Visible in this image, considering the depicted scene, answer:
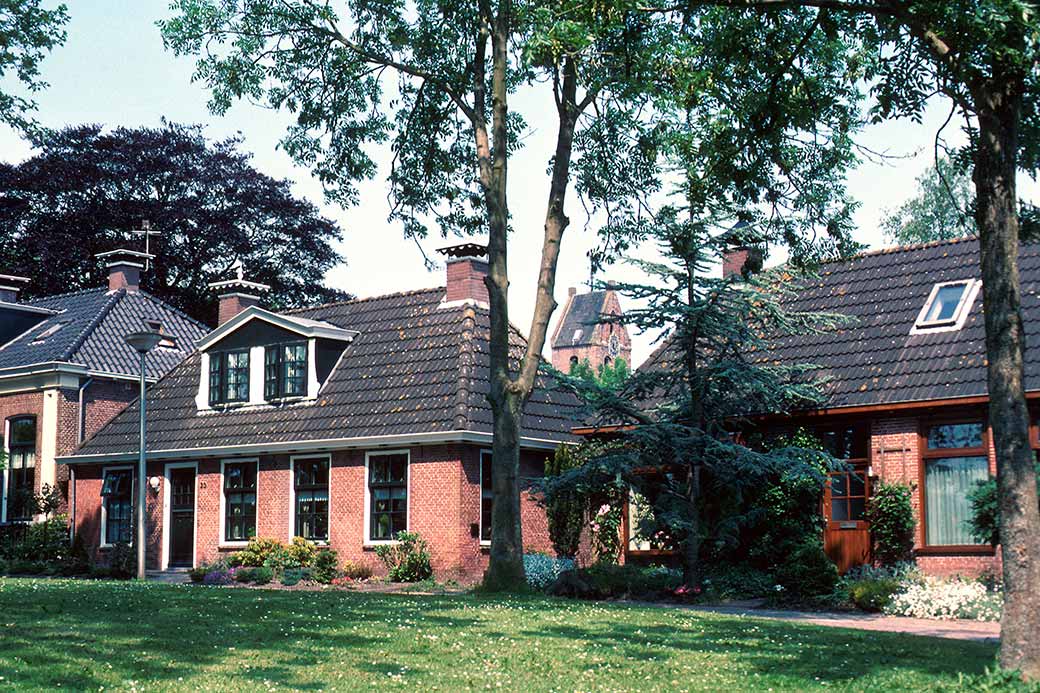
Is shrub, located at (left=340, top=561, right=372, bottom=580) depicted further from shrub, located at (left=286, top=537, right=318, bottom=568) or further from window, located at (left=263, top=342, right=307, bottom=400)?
window, located at (left=263, top=342, right=307, bottom=400)

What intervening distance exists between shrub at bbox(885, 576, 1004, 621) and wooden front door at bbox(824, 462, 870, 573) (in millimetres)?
2222

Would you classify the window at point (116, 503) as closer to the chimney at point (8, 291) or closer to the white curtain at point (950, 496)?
the chimney at point (8, 291)

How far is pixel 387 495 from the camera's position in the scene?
90.2 feet

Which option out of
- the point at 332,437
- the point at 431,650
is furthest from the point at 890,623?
the point at 332,437

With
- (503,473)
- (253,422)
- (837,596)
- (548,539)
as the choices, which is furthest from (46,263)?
(837,596)

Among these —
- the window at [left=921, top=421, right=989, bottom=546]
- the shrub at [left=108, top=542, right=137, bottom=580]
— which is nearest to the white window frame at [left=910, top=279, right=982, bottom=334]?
the window at [left=921, top=421, right=989, bottom=546]

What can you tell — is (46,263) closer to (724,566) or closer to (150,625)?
(724,566)

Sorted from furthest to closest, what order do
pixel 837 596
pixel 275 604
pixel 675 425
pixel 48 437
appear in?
pixel 48 437 < pixel 675 425 < pixel 837 596 < pixel 275 604

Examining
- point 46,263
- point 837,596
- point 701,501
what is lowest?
point 837,596

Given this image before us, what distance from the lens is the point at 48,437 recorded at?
109 feet

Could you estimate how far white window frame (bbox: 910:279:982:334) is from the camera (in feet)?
75.6

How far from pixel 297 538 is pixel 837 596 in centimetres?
1284

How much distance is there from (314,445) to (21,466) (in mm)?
10591

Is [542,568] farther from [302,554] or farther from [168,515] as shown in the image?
[168,515]
